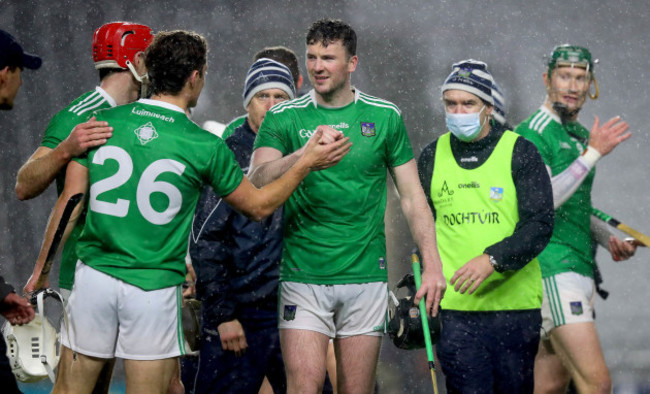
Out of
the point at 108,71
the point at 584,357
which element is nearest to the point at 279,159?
the point at 108,71

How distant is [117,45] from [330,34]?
983mm

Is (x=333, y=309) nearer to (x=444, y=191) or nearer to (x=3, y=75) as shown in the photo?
(x=444, y=191)

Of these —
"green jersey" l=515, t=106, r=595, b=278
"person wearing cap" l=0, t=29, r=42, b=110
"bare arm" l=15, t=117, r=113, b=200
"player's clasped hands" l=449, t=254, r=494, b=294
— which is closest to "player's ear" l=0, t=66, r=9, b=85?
"person wearing cap" l=0, t=29, r=42, b=110

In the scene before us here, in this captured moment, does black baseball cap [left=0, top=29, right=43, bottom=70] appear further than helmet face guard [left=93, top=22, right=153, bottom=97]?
No

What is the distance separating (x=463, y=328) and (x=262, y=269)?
3.51 feet

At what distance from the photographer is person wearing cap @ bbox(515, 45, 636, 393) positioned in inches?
235

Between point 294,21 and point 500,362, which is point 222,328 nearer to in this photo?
point 500,362

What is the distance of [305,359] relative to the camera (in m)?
4.76

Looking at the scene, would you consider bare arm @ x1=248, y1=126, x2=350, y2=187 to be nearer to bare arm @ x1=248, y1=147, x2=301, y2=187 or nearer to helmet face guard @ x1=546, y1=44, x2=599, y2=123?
bare arm @ x1=248, y1=147, x2=301, y2=187

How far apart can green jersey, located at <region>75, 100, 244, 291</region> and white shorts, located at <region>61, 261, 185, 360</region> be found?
0.15 feet

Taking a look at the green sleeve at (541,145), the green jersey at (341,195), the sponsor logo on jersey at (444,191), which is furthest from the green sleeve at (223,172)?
the green sleeve at (541,145)

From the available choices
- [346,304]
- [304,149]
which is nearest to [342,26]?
[304,149]

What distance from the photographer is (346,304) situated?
4.88 meters

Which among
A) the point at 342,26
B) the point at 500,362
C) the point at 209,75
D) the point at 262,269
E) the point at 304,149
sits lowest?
the point at 500,362
